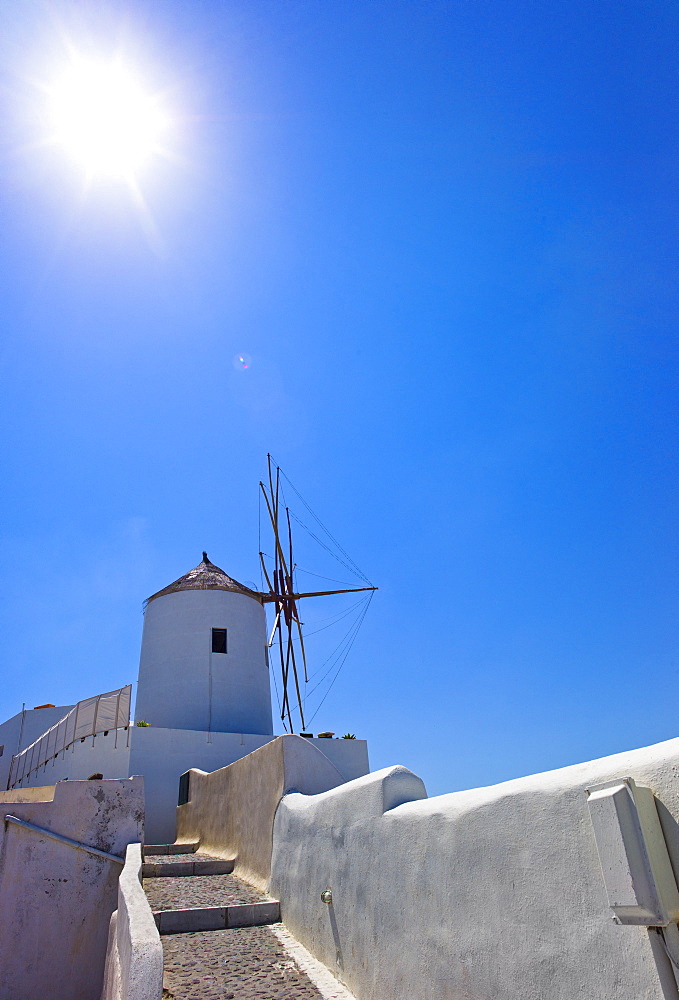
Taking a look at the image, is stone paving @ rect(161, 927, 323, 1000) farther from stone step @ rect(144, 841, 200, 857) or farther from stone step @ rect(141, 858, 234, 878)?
stone step @ rect(144, 841, 200, 857)

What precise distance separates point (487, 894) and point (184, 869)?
6.53m

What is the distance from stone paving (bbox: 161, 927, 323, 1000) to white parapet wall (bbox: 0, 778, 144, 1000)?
14.3 ft

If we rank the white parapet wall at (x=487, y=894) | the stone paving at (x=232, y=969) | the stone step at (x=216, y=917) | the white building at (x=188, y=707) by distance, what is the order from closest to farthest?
the white parapet wall at (x=487, y=894)
the stone paving at (x=232, y=969)
the stone step at (x=216, y=917)
the white building at (x=188, y=707)

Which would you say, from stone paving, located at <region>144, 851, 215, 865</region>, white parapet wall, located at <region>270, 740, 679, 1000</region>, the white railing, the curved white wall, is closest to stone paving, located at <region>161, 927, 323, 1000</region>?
white parapet wall, located at <region>270, 740, 679, 1000</region>

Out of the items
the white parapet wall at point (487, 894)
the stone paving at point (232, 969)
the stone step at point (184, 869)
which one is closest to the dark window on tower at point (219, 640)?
the stone step at point (184, 869)

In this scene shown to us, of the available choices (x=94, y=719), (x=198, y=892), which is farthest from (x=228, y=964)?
(x=94, y=719)

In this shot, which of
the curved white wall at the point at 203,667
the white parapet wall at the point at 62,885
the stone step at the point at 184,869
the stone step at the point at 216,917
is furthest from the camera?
the curved white wall at the point at 203,667

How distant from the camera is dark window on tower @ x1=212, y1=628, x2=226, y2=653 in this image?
59.9 ft

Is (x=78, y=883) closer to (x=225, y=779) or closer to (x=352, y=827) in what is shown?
(x=225, y=779)

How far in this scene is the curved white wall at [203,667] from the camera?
56.2 feet

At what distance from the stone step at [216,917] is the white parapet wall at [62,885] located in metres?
3.99

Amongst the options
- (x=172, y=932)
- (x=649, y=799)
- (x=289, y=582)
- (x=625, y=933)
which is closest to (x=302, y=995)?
(x=172, y=932)

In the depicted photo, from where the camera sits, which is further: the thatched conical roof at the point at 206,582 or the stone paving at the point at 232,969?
the thatched conical roof at the point at 206,582

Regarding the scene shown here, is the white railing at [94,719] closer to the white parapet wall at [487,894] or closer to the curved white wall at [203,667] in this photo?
the curved white wall at [203,667]
